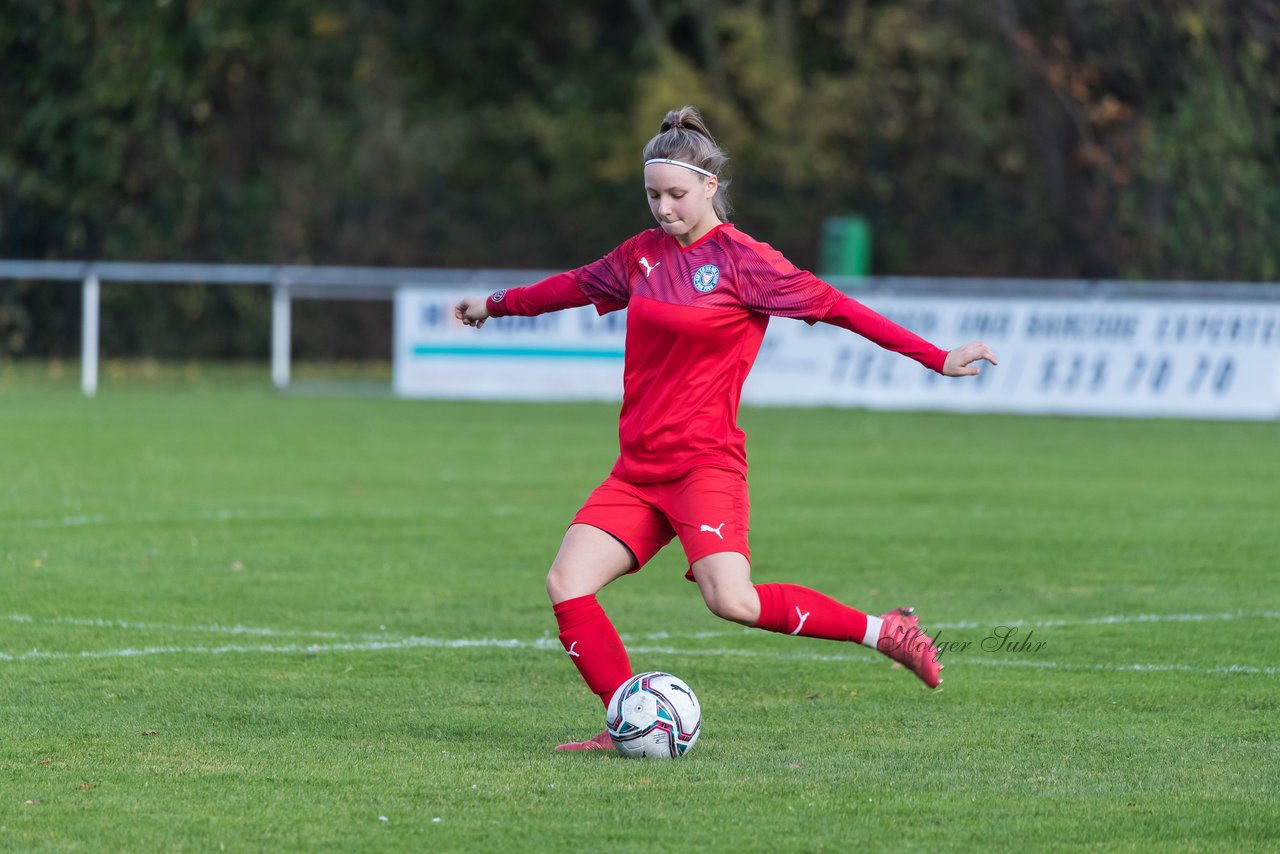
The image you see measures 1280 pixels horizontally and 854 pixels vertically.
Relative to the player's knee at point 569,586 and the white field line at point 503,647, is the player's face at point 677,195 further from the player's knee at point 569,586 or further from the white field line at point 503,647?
the white field line at point 503,647

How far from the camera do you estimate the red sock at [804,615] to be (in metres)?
6.27

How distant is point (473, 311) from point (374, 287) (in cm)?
2499

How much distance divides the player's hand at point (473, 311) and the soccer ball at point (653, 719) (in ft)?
4.55

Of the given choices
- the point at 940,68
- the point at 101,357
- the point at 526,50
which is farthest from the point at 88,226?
the point at 940,68

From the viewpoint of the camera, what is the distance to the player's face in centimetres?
616

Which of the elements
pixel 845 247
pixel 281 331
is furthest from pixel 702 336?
pixel 845 247

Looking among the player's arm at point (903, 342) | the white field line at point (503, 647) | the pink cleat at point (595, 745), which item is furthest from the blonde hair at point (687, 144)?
the white field line at point (503, 647)

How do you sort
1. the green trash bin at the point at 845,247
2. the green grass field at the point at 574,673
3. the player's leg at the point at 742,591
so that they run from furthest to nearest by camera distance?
the green trash bin at the point at 845,247 → the player's leg at the point at 742,591 → the green grass field at the point at 574,673

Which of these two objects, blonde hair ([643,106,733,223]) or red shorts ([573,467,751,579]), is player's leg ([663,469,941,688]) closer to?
red shorts ([573,467,751,579])

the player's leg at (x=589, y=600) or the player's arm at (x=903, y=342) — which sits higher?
the player's arm at (x=903, y=342)

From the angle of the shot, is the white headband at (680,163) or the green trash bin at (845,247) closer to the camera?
the white headband at (680,163)

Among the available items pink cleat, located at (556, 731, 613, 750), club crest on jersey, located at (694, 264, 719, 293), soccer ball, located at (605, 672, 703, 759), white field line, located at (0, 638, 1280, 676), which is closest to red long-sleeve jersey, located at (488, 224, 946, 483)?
club crest on jersey, located at (694, 264, 719, 293)

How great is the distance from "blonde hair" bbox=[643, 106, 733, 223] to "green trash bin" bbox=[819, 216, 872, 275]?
25.2 metres

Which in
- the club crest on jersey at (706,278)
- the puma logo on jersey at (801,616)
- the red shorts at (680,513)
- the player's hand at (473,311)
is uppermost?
the club crest on jersey at (706,278)
